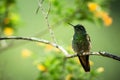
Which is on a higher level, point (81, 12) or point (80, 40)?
point (81, 12)

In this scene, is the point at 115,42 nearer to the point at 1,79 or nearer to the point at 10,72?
the point at 10,72

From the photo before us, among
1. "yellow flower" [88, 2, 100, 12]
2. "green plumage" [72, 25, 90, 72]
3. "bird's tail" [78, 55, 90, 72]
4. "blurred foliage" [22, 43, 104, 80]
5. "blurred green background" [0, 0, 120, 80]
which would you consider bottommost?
"blurred green background" [0, 0, 120, 80]

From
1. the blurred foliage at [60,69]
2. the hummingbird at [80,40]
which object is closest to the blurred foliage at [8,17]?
the blurred foliage at [60,69]

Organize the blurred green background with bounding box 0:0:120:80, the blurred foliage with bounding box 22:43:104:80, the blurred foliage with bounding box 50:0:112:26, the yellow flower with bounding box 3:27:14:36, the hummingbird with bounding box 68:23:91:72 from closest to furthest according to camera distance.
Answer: the hummingbird with bounding box 68:23:91:72, the blurred foliage with bounding box 22:43:104:80, the blurred foliage with bounding box 50:0:112:26, the yellow flower with bounding box 3:27:14:36, the blurred green background with bounding box 0:0:120:80

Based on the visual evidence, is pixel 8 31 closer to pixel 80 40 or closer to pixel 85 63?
pixel 80 40

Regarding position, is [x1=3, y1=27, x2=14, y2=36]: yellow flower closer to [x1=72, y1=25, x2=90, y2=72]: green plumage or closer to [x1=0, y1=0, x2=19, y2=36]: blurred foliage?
[x1=0, y1=0, x2=19, y2=36]: blurred foliage

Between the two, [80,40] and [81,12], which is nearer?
[80,40]

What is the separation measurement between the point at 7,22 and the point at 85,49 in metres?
2.98

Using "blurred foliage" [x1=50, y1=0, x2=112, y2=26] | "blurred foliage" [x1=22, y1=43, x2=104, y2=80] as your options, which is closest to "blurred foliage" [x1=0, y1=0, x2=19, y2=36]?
"blurred foliage" [x1=50, y1=0, x2=112, y2=26]

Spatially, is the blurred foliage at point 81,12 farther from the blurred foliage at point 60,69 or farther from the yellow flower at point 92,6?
the blurred foliage at point 60,69

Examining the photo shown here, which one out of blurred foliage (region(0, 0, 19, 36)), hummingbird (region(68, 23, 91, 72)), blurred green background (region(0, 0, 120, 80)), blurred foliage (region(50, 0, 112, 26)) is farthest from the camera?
blurred green background (region(0, 0, 120, 80))

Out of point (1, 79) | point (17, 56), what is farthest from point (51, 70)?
point (17, 56)

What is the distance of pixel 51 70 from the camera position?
8469mm

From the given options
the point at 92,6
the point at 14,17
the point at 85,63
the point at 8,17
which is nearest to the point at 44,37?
the point at 14,17
